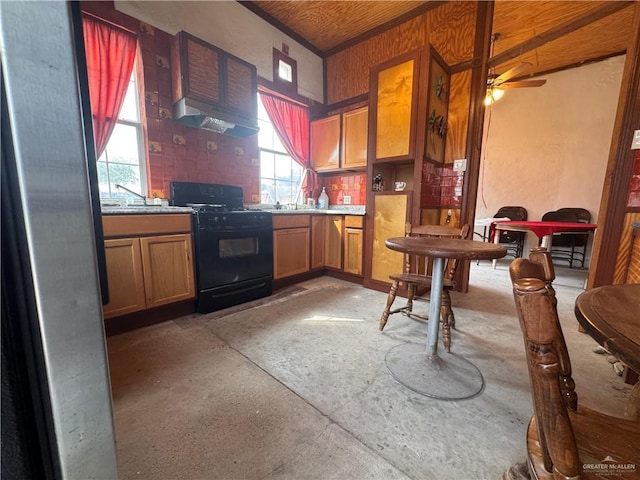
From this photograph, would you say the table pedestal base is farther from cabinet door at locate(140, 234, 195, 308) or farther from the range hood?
the range hood

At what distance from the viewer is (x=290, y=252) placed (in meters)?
2.97

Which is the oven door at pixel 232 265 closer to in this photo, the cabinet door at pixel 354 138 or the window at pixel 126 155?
the window at pixel 126 155

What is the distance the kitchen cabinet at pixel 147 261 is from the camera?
5.82 feet

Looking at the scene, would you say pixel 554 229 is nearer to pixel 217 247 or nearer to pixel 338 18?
pixel 338 18

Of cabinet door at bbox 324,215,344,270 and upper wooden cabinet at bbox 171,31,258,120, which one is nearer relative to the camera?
upper wooden cabinet at bbox 171,31,258,120

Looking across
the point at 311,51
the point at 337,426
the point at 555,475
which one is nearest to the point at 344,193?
the point at 311,51

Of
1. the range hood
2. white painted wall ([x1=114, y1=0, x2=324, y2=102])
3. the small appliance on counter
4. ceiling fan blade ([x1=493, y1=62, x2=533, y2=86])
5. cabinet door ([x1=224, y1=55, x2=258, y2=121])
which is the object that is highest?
white painted wall ([x1=114, y1=0, x2=324, y2=102])

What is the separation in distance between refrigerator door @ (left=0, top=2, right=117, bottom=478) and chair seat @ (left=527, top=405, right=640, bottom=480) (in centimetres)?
81

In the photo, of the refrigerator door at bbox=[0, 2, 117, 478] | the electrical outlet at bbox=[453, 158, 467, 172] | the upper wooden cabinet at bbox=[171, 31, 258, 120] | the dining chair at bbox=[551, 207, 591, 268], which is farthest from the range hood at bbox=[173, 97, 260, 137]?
the dining chair at bbox=[551, 207, 591, 268]

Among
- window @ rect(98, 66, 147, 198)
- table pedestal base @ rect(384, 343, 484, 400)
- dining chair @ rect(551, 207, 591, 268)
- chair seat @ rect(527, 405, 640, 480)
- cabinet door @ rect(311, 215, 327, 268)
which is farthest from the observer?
dining chair @ rect(551, 207, 591, 268)

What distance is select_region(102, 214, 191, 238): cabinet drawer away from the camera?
173 cm

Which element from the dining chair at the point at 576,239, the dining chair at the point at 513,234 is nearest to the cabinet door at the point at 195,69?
the dining chair at the point at 513,234

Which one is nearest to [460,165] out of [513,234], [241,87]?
[241,87]

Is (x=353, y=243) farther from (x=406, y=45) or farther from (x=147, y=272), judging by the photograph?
(x=406, y=45)
